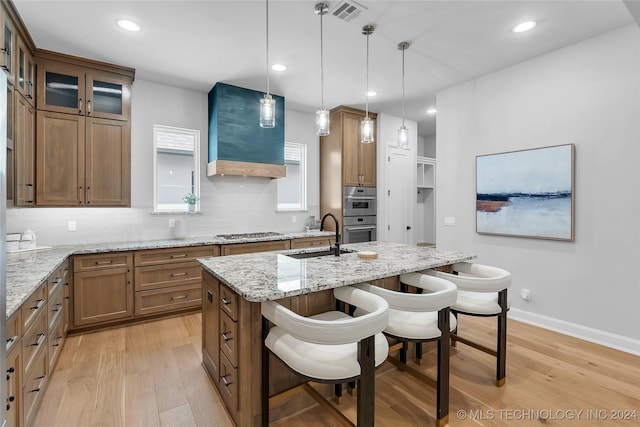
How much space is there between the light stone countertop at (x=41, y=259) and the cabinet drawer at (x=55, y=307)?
0.26 metres

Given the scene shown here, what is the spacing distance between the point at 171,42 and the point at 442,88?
133 inches

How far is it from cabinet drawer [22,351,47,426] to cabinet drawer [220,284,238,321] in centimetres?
107

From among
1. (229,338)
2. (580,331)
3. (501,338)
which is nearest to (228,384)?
(229,338)

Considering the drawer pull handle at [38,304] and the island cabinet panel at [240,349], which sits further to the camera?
the drawer pull handle at [38,304]

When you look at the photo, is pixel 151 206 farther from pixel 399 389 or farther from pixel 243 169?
pixel 399 389

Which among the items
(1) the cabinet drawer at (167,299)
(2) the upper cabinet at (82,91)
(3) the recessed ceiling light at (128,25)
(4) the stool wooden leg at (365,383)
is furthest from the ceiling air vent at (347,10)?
(1) the cabinet drawer at (167,299)

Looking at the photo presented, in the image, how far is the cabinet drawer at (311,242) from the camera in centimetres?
428

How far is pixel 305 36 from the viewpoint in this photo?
280 cm

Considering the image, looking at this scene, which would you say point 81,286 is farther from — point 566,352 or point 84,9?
point 566,352

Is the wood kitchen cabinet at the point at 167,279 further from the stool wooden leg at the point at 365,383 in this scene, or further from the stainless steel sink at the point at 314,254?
the stool wooden leg at the point at 365,383

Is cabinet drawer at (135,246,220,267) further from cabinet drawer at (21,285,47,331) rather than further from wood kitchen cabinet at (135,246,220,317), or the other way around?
cabinet drawer at (21,285,47,331)

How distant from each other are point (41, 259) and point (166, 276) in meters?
1.15

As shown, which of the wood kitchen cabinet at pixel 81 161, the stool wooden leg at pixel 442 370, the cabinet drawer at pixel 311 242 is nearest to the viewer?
the stool wooden leg at pixel 442 370

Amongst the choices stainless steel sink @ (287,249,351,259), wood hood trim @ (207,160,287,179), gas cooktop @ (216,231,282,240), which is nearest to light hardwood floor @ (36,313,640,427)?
stainless steel sink @ (287,249,351,259)
